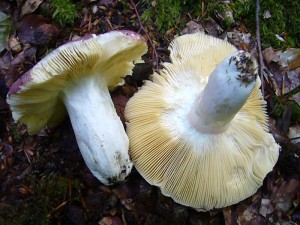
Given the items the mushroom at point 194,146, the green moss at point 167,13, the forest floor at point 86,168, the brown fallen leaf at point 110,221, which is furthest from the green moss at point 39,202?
the green moss at point 167,13

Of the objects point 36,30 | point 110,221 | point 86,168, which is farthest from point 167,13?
point 110,221

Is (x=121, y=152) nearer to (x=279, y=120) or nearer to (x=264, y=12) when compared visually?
(x=279, y=120)

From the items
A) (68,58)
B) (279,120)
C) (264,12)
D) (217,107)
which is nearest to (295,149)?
(279,120)

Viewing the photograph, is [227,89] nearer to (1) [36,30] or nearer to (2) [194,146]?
(2) [194,146]

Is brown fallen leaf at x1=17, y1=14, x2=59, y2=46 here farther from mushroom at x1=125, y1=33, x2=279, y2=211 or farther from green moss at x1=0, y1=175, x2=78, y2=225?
green moss at x1=0, y1=175, x2=78, y2=225

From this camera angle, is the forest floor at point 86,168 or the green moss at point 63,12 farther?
the green moss at point 63,12

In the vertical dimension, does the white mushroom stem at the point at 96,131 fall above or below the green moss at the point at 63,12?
below

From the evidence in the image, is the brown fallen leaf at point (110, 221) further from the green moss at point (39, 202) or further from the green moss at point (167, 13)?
the green moss at point (167, 13)
